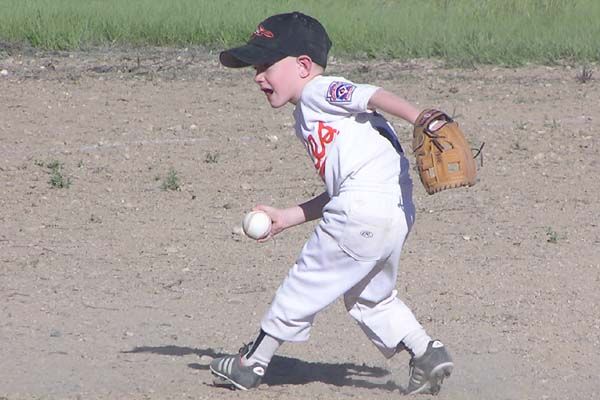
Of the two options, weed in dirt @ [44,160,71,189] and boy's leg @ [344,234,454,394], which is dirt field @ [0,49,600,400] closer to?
weed in dirt @ [44,160,71,189]

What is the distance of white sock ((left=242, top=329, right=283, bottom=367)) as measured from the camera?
4816mm

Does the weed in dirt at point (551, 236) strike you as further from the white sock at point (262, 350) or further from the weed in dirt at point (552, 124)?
the white sock at point (262, 350)

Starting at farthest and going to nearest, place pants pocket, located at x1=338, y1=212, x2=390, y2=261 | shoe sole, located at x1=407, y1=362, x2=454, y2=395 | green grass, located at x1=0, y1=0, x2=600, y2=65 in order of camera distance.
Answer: green grass, located at x1=0, y1=0, x2=600, y2=65 → shoe sole, located at x1=407, y1=362, x2=454, y2=395 → pants pocket, located at x1=338, y1=212, x2=390, y2=261

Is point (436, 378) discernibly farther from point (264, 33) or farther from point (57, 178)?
point (57, 178)

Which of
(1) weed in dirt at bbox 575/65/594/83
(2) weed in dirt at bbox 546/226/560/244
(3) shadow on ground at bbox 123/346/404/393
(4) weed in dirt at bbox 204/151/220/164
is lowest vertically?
(1) weed in dirt at bbox 575/65/594/83

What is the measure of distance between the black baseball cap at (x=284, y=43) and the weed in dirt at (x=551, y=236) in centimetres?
273

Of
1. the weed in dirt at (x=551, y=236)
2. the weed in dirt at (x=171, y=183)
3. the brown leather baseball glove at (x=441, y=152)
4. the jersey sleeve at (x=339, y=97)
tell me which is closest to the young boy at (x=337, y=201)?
the jersey sleeve at (x=339, y=97)

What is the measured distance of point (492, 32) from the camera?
13.3 metres

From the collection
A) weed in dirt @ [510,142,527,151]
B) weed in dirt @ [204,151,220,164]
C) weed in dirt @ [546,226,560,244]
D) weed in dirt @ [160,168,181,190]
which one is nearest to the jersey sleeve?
weed in dirt @ [546,226,560,244]

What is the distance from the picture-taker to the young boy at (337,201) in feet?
15.3

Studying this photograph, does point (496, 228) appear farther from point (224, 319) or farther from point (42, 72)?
point (42, 72)

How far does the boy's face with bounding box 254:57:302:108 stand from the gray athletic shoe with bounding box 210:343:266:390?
2.80 ft

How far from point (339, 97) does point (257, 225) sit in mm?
557

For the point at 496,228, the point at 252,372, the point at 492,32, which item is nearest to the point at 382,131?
the point at 252,372
